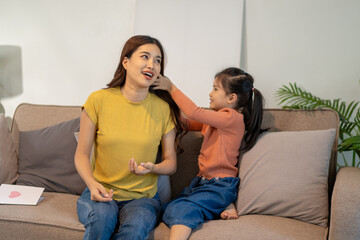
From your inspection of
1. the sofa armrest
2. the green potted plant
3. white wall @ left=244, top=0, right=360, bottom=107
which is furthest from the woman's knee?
white wall @ left=244, top=0, right=360, bottom=107

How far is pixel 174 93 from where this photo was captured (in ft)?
6.06

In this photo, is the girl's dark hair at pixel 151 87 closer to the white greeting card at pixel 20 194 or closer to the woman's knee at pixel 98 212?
the woman's knee at pixel 98 212

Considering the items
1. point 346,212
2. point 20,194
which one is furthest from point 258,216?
point 20,194

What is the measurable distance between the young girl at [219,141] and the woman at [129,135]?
0.11m

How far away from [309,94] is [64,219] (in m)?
1.70

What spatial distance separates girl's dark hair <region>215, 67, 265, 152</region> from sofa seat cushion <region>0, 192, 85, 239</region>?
86 cm

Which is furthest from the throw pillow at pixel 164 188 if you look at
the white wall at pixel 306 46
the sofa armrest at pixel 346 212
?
the white wall at pixel 306 46

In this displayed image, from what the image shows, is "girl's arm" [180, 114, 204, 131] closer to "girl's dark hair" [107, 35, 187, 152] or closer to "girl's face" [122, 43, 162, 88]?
"girl's dark hair" [107, 35, 187, 152]

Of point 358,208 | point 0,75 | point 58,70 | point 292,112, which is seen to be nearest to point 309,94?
point 292,112

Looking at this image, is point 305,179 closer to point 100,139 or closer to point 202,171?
point 202,171

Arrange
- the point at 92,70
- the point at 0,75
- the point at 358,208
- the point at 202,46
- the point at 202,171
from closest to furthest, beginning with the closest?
the point at 358,208
the point at 202,171
the point at 202,46
the point at 92,70
the point at 0,75

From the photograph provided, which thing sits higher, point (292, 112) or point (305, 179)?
point (292, 112)

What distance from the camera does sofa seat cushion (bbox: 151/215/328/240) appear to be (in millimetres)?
1401

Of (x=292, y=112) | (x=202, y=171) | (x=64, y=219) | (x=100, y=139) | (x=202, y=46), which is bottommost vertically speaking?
(x=64, y=219)
